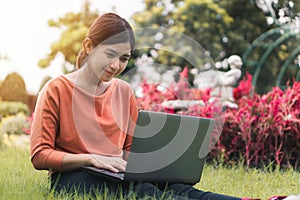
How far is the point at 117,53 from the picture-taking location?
2.49 meters

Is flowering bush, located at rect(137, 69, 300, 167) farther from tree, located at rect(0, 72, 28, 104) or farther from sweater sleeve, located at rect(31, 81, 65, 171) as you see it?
tree, located at rect(0, 72, 28, 104)

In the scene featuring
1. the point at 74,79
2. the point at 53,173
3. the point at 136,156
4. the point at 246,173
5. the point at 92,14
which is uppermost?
the point at 92,14

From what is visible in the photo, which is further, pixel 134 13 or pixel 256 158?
pixel 134 13

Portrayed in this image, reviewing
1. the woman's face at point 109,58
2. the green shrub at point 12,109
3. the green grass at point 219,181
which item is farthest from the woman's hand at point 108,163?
the green shrub at point 12,109

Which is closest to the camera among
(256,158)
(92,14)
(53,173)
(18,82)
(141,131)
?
(141,131)

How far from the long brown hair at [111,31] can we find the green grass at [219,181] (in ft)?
2.37

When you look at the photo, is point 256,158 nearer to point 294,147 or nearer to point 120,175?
point 294,147

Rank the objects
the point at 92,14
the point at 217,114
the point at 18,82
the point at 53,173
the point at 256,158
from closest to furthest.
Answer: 1. the point at 53,173
2. the point at 256,158
3. the point at 217,114
4. the point at 18,82
5. the point at 92,14

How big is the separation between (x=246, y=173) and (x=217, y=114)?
0.83 meters

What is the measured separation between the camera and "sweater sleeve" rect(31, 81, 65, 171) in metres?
2.42

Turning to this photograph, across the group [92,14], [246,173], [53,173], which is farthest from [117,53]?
[92,14]

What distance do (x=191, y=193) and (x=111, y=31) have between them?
0.83 metres

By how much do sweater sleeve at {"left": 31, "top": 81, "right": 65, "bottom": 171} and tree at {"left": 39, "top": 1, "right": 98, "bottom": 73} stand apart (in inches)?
417

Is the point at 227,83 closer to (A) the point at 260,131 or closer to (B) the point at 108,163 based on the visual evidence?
(A) the point at 260,131
